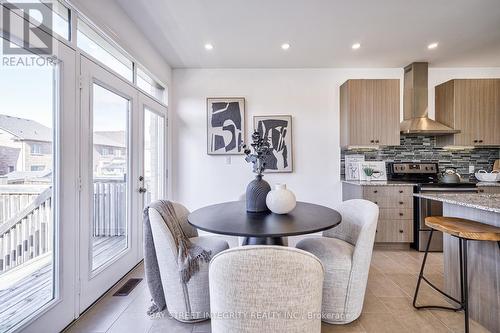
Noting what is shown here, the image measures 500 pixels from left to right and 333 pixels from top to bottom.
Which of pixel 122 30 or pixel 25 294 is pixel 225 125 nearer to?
pixel 122 30

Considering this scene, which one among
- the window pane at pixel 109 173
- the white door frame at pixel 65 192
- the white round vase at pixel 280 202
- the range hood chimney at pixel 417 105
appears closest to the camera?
the white door frame at pixel 65 192

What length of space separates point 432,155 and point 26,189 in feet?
16.6

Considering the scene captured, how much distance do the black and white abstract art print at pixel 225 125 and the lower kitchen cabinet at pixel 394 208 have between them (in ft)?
6.63

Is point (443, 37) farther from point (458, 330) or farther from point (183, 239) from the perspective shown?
point (183, 239)

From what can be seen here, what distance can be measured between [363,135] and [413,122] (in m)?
0.86

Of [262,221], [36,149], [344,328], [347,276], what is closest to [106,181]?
[36,149]

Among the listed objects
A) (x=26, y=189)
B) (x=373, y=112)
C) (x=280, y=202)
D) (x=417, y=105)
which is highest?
(x=417, y=105)

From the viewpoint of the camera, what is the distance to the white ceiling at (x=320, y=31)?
243 centimetres

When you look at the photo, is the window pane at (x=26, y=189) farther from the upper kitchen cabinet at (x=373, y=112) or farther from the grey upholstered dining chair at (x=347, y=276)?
the upper kitchen cabinet at (x=373, y=112)

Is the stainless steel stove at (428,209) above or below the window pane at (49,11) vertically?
below

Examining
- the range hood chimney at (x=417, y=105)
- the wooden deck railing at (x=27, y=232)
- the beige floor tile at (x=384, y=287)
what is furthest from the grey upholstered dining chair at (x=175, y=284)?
the range hood chimney at (x=417, y=105)

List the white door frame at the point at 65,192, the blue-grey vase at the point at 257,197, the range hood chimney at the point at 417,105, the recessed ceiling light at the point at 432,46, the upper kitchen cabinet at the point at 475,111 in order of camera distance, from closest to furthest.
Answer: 1. the white door frame at the point at 65,192
2. the blue-grey vase at the point at 257,197
3. the recessed ceiling light at the point at 432,46
4. the upper kitchen cabinet at the point at 475,111
5. the range hood chimney at the point at 417,105

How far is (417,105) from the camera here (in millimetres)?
3770

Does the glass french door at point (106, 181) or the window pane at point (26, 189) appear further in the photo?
the glass french door at point (106, 181)
